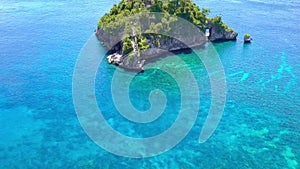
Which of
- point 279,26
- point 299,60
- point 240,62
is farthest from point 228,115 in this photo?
point 279,26

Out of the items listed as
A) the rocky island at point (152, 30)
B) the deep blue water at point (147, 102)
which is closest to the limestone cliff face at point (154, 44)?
the rocky island at point (152, 30)

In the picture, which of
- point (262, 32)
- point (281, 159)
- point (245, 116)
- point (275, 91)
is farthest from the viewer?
point (262, 32)

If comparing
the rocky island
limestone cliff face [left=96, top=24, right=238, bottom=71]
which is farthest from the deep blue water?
the rocky island

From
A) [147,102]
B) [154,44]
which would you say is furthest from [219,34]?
[147,102]

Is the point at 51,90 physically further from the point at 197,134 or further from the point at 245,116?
the point at 245,116

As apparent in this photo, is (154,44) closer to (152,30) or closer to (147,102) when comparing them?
(152,30)

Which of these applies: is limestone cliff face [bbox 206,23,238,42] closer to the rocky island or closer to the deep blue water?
the rocky island
